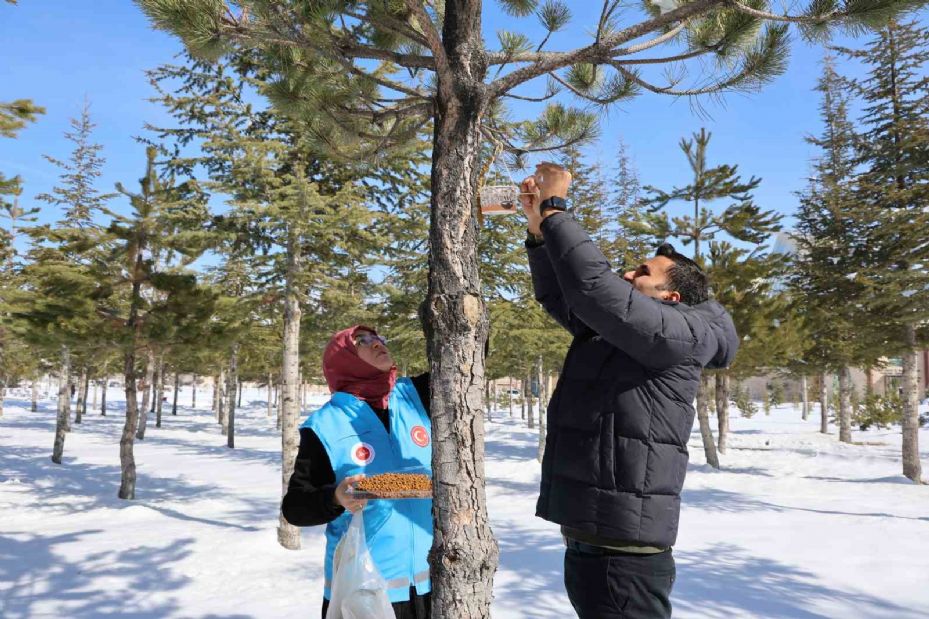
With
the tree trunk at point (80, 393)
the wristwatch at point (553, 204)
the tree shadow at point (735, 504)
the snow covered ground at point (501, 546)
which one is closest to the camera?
the wristwatch at point (553, 204)

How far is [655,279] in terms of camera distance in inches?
81.6

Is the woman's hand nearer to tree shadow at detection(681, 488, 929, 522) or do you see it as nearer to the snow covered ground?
the snow covered ground

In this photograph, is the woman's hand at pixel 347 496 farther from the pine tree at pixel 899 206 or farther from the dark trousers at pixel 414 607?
the pine tree at pixel 899 206

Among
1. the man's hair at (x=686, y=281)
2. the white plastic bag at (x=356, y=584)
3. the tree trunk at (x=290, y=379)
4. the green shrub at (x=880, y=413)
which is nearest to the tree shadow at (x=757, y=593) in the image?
the white plastic bag at (x=356, y=584)

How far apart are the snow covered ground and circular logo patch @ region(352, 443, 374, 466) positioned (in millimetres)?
3458

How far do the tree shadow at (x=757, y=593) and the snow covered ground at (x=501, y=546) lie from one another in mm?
22

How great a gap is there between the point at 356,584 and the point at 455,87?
79.8 inches

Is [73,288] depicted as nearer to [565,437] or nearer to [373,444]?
[373,444]

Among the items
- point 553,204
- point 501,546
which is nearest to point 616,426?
point 553,204

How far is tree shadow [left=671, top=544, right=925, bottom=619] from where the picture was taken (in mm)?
5035

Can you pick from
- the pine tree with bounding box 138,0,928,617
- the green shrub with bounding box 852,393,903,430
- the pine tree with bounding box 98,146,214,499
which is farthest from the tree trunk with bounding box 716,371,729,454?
the pine tree with bounding box 138,0,928,617

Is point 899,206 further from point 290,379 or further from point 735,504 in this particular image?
point 290,379

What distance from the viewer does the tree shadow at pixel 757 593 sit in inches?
198

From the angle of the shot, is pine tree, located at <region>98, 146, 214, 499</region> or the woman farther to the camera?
pine tree, located at <region>98, 146, 214, 499</region>
